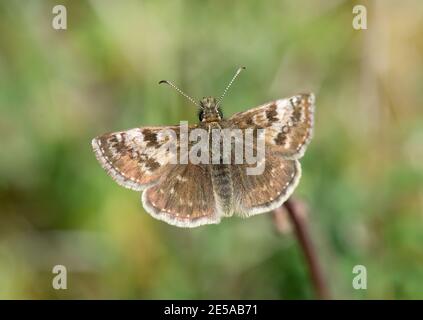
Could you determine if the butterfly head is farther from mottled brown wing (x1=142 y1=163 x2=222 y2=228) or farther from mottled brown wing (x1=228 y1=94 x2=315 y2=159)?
mottled brown wing (x1=142 y1=163 x2=222 y2=228)

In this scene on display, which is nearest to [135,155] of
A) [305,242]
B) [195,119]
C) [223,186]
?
[223,186]

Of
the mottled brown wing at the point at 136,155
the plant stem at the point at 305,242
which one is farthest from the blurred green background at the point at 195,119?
the mottled brown wing at the point at 136,155

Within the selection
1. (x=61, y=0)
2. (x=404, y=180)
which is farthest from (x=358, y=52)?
(x=61, y=0)

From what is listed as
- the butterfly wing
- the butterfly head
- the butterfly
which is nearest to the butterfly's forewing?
the butterfly

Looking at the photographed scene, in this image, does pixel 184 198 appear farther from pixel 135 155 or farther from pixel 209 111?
pixel 209 111

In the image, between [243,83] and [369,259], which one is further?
[243,83]

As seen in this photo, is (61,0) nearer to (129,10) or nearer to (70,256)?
(129,10)
